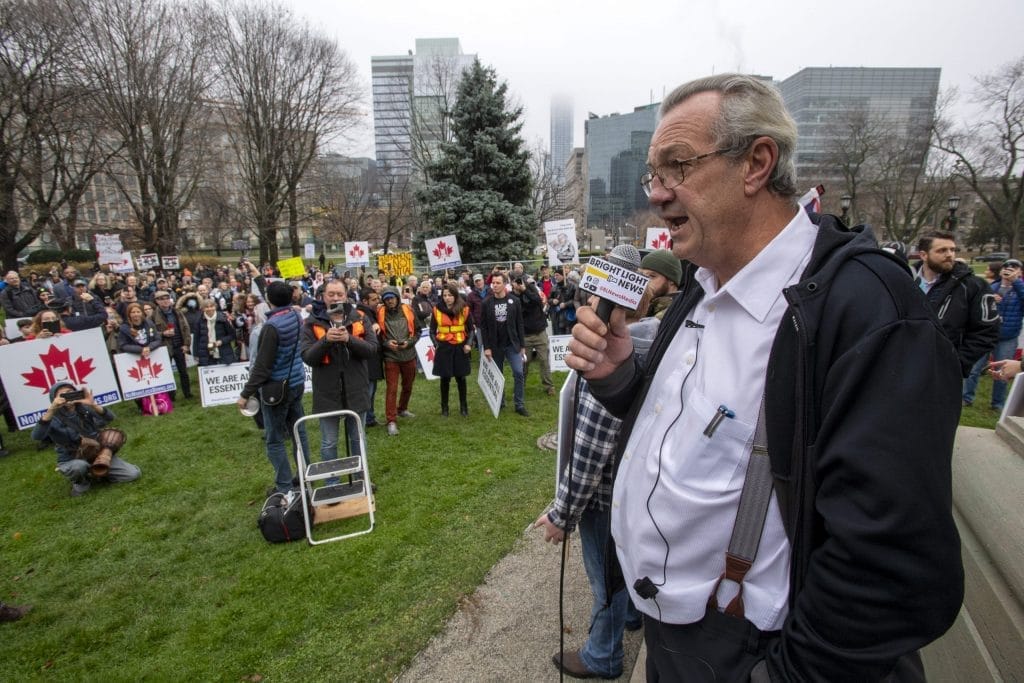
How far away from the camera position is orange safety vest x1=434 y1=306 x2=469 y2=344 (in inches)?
305

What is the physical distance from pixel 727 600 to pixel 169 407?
10.3 metres

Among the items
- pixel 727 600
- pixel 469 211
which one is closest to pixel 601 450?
pixel 727 600

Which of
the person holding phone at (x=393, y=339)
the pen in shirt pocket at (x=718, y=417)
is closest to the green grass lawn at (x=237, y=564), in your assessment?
the person holding phone at (x=393, y=339)

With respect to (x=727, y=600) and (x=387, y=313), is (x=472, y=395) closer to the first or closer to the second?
(x=387, y=313)

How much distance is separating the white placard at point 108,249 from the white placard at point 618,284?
2321 centimetres

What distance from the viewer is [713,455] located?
116 centimetres

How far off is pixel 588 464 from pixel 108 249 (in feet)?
75.6

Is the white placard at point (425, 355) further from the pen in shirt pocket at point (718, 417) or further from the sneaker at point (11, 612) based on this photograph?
the pen in shirt pocket at point (718, 417)

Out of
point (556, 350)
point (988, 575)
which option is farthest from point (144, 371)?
point (988, 575)

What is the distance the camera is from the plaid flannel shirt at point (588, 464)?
2322 millimetres

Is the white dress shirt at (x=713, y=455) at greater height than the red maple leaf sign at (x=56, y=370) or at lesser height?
greater

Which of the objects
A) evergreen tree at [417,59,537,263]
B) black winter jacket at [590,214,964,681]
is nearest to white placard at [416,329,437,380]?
black winter jacket at [590,214,964,681]

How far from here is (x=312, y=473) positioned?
4.52 m

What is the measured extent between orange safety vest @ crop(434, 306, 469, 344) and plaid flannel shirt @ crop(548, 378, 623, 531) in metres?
5.35
